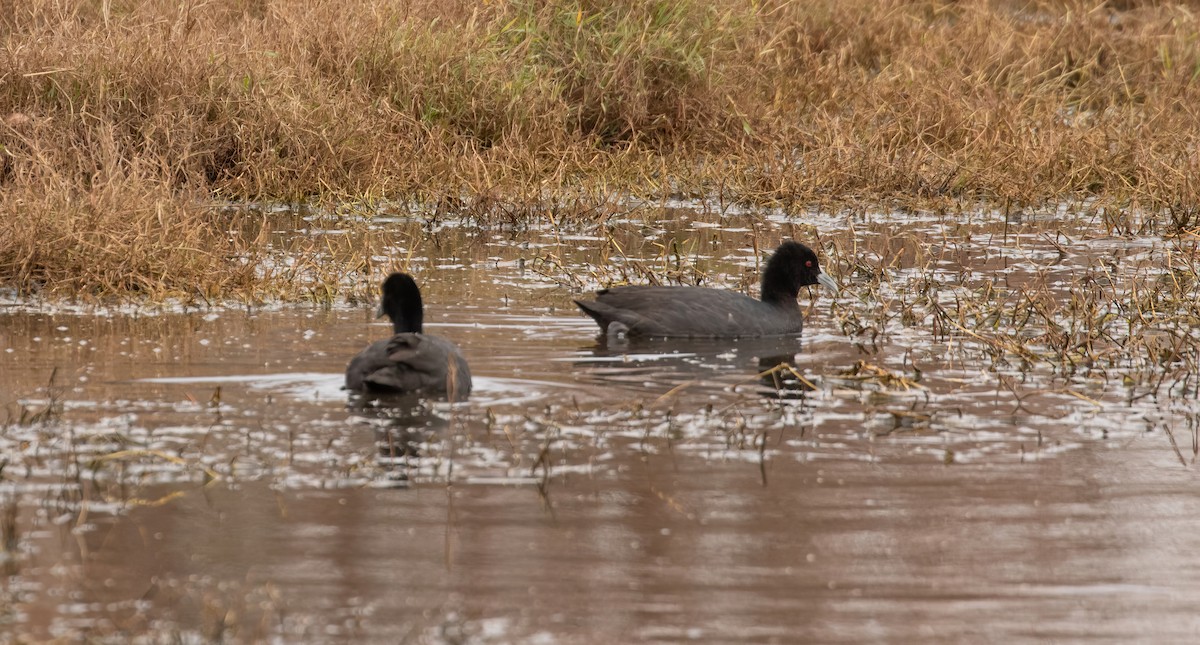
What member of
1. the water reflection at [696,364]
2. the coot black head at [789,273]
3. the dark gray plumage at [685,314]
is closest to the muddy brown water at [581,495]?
the water reflection at [696,364]

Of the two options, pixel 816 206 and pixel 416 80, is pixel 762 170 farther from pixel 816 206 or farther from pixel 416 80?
pixel 416 80

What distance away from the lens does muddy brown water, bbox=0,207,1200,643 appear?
17.2 ft

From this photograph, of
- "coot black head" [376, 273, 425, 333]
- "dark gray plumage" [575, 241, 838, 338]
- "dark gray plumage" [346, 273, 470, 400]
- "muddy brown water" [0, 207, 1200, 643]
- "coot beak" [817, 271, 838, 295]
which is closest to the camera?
"muddy brown water" [0, 207, 1200, 643]

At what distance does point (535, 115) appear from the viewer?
51.7ft

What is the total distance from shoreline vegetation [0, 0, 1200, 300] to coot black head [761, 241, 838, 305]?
261 cm

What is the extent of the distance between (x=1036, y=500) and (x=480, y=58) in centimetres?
993

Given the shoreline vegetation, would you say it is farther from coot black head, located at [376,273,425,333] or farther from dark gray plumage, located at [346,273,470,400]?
dark gray plumage, located at [346,273,470,400]

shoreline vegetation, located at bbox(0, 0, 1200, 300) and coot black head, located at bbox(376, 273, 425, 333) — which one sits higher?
shoreline vegetation, located at bbox(0, 0, 1200, 300)

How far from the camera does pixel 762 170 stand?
15180 mm

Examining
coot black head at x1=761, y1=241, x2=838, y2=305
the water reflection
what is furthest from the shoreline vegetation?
coot black head at x1=761, y1=241, x2=838, y2=305

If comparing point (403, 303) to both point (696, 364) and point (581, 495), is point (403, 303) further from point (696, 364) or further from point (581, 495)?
point (581, 495)

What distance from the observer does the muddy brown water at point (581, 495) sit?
5.25m

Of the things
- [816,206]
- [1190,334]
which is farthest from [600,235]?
[1190,334]

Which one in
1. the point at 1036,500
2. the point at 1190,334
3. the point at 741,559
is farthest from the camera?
the point at 1190,334
